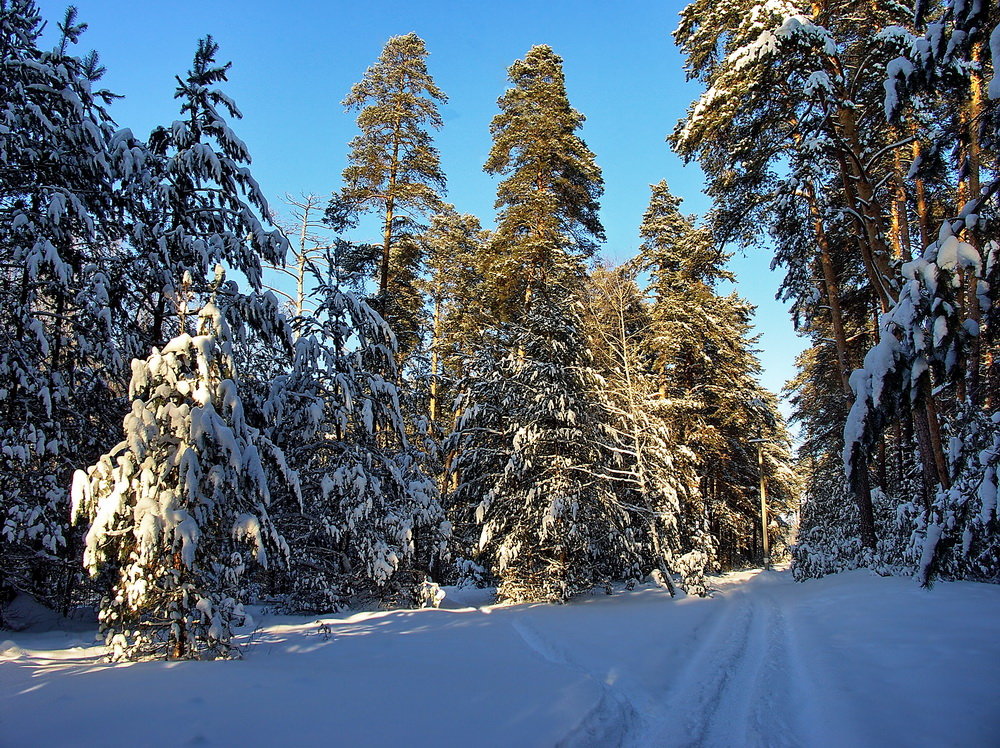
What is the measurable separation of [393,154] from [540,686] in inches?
607

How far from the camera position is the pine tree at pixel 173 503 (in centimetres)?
591

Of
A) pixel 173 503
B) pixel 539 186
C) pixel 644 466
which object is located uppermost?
pixel 539 186

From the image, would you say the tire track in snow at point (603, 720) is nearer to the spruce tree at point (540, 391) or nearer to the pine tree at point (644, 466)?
the spruce tree at point (540, 391)

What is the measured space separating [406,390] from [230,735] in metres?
11.8

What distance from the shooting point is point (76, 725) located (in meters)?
3.92

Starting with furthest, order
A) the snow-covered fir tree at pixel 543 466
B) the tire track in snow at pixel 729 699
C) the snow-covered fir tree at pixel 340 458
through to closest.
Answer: the snow-covered fir tree at pixel 543 466 < the snow-covered fir tree at pixel 340 458 < the tire track in snow at pixel 729 699

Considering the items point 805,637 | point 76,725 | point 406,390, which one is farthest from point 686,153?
point 76,725

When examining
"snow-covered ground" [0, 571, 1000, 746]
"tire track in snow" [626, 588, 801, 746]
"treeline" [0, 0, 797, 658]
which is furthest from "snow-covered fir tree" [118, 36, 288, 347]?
"tire track in snow" [626, 588, 801, 746]

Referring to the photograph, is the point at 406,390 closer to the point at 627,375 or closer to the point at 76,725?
the point at 627,375

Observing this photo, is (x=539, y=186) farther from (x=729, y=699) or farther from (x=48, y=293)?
(x=729, y=699)

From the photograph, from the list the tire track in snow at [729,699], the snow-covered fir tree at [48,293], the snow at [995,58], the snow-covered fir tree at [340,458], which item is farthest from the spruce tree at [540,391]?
the snow at [995,58]

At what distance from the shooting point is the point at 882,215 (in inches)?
545

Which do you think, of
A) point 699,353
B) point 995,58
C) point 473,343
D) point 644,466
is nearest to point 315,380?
point 473,343

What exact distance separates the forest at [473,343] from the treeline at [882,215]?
47 millimetres
